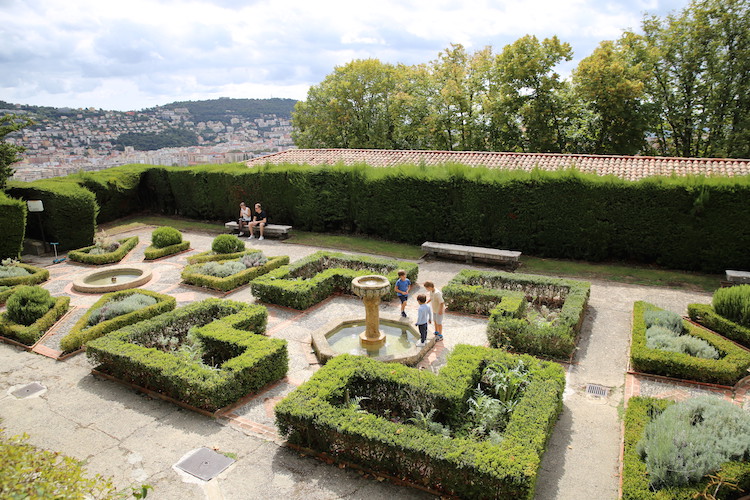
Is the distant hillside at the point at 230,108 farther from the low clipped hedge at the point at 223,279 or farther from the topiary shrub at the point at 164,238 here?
the low clipped hedge at the point at 223,279

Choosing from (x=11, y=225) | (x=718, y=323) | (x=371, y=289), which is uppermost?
(x=11, y=225)

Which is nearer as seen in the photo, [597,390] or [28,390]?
[597,390]

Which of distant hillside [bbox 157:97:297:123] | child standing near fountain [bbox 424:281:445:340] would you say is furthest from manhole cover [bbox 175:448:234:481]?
distant hillside [bbox 157:97:297:123]

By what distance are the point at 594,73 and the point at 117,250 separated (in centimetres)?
2174

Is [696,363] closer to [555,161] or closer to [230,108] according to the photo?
[555,161]

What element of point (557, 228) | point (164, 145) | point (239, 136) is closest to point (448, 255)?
point (557, 228)

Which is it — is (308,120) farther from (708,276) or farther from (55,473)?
(55,473)

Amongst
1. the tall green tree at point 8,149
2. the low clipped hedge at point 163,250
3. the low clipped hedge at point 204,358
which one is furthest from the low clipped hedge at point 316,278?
the tall green tree at point 8,149

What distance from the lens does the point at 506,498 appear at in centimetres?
530

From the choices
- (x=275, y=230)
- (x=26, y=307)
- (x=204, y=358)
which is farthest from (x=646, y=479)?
(x=275, y=230)

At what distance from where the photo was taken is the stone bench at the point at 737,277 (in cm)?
1225

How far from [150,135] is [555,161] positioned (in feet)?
152

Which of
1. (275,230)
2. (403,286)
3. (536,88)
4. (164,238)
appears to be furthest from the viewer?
(536,88)

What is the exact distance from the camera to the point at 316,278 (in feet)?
39.9
